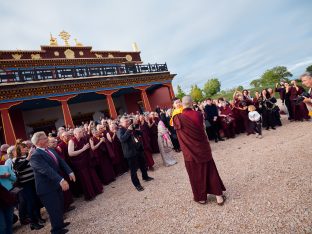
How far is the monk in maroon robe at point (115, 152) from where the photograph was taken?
20.8 feet

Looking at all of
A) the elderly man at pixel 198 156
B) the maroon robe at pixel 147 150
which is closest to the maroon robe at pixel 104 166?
the maroon robe at pixel 147 150

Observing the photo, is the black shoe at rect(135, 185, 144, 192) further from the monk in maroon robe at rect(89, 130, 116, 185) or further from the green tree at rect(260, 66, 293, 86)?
the green tree at rect(260, 66, 293, 86)

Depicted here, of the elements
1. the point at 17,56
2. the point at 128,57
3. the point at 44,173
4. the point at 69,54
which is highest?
Answer: the point at 69,54

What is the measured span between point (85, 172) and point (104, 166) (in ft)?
3.83

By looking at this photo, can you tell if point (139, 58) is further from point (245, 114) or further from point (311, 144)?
point (311, 144)

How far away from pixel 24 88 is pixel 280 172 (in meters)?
13.8

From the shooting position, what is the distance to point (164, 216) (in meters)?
3.39

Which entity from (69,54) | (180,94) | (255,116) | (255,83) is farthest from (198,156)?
(255,83)

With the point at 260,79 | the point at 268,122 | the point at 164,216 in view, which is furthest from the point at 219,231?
the point at 260,79

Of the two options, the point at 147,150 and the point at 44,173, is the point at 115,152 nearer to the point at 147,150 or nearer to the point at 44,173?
the point at 147,150

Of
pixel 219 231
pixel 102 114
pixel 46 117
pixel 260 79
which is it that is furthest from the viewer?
pixel 260 79

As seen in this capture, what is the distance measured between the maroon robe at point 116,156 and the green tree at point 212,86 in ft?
161

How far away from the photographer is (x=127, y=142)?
487 cm

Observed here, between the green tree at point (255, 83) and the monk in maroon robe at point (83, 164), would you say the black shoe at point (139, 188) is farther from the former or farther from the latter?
the green tree at point (255, 83)
